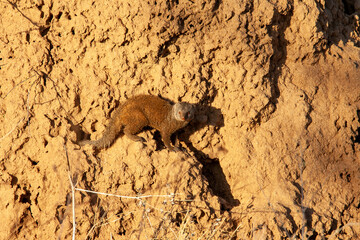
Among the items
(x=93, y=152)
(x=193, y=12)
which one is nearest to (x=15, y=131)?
(x=93, y=152)

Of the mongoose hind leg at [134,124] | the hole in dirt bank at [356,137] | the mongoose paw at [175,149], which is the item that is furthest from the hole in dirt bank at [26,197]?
the hole in dirt bank at [356,137]

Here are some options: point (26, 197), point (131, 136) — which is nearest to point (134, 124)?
point (131, 136)

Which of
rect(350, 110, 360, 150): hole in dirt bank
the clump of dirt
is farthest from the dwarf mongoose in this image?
rect(350, 110, 360, 150): hole in dirt bank

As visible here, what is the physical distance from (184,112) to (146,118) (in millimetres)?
490

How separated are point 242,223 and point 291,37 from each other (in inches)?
84.2

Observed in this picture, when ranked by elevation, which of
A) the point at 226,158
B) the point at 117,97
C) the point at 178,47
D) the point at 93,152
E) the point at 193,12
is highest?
the point at 193,12

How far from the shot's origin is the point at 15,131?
4059 millimetres

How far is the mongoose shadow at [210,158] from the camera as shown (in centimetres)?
457

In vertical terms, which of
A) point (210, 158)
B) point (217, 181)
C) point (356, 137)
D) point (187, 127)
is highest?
point (187, 127)

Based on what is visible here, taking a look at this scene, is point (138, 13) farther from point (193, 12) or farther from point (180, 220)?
point (180, 220)

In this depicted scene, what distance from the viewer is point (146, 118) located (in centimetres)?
457

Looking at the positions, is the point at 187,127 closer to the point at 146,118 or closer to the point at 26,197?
the point at 146,118

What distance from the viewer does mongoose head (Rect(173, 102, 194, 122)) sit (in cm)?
433

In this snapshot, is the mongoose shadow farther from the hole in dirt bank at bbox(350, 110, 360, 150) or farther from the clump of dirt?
the hole in dirt bank at bbox(350, 110, 360, 150)
